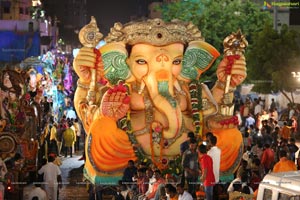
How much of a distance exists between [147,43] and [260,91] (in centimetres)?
1740

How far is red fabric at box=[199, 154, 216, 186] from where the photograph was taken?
11.2 meters

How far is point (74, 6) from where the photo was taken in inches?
4938

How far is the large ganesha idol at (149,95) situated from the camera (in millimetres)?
14828

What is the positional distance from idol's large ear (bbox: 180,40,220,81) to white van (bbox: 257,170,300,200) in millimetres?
7539

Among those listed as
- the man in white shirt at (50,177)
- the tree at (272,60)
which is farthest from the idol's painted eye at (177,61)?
the tree at (272,60)

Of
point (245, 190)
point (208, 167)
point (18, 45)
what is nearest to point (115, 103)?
point (208, 167)

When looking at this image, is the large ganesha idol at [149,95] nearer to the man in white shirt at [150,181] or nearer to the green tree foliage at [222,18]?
the man in white shirt at [150,181]

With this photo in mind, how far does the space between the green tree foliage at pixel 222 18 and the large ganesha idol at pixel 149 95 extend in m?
18.4

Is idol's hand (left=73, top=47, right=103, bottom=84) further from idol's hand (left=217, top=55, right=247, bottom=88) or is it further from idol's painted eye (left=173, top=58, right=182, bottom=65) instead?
idol's hand (left=217, top=55, right=247, bottom=88)

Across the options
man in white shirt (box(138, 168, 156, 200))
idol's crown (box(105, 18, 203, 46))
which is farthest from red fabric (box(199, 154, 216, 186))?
idol's crown (box(105, 18, 203, 46))

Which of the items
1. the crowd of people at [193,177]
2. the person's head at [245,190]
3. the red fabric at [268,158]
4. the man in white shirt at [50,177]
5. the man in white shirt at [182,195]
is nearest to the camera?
the man in white shirt at [182,195]

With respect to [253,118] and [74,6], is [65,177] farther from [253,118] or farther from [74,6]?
[74,6]

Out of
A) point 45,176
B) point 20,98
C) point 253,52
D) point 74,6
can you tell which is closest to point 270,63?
point 253,52

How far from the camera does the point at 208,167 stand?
36.7 feet
